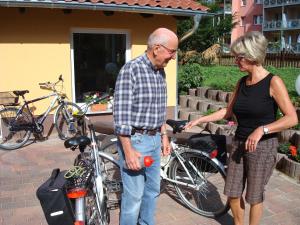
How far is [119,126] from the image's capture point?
2.50m

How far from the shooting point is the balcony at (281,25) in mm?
39341

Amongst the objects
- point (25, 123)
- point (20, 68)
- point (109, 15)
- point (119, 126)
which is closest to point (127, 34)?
point (109, 15)

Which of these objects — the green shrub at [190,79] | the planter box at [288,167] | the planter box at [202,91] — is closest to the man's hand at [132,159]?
the planter box at [288,167]

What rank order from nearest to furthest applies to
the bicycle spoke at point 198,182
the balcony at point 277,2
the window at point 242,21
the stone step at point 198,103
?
the bicycle spoke at point 198,182, the stone step at point 198,103, the balcony at point 277,2, the window at point 242,21

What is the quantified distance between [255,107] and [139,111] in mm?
931

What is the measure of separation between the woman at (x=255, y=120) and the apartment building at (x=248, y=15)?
4432cm

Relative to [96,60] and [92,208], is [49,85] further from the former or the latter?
[92,208]

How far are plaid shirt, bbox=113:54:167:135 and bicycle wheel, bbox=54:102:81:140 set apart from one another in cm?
445

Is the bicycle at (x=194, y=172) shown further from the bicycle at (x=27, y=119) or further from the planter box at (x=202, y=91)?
the planter box at (x=202, y=91)

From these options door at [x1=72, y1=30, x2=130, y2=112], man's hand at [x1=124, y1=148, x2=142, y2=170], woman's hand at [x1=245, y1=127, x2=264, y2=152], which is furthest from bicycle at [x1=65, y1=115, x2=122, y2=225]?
door at [x1=72, y1=30, x2=130, y2=112]

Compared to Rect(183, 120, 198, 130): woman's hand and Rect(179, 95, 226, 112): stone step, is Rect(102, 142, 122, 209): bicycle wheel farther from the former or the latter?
Rect(179, 95, 226, 112): stone step

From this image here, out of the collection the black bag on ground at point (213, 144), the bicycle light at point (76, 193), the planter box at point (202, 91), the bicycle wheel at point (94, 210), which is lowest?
the bicycle wheel at point (94, 210)

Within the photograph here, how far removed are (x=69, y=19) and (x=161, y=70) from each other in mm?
4884

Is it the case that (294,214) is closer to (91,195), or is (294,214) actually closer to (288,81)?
(91,195)
